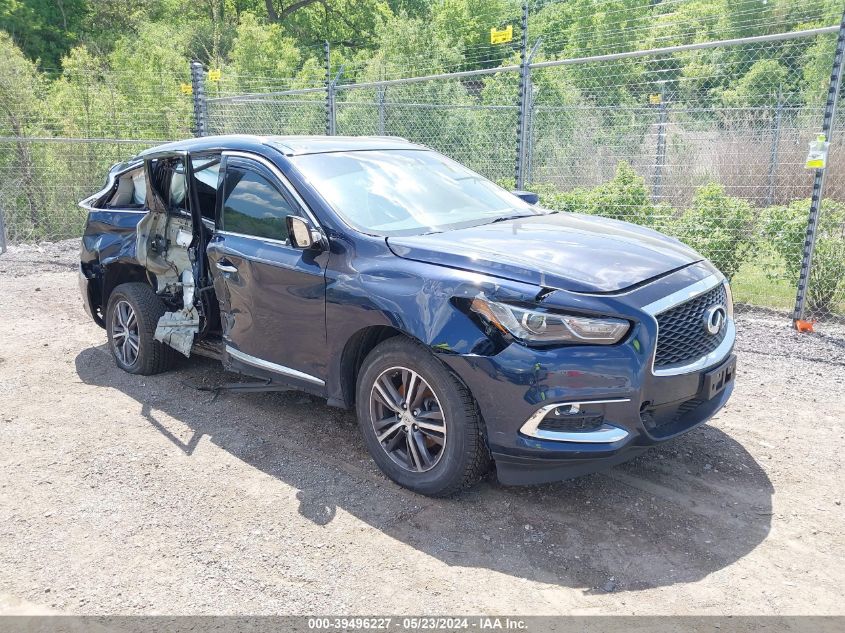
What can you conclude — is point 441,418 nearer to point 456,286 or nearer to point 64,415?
point 456,286

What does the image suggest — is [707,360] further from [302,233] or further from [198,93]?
[198,93]

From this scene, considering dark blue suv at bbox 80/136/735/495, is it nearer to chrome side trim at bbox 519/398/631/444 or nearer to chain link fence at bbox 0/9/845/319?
chrome side trim at bbox 519/398/631/444

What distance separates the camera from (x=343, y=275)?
12.9ft

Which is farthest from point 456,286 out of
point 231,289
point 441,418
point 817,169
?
point 817,169

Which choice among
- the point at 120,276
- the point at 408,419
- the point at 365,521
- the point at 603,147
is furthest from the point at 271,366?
the point at 603,147

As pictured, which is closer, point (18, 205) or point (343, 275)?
point (343, 275)

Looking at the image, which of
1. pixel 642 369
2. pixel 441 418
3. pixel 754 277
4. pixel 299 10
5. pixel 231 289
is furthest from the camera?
pixel 299 10

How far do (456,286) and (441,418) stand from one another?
2.20ft

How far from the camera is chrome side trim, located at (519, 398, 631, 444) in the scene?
3.27 m

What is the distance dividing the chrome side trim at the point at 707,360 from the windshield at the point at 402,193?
1.50 metres

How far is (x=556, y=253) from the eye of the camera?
365cm

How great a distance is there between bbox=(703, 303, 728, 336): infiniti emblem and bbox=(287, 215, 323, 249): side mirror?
6.94 feet

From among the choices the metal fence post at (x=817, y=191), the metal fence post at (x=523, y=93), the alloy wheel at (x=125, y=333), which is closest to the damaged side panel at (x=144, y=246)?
the alloy wheel at (x=125, y=333)

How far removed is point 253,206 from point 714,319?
2.82 meters
